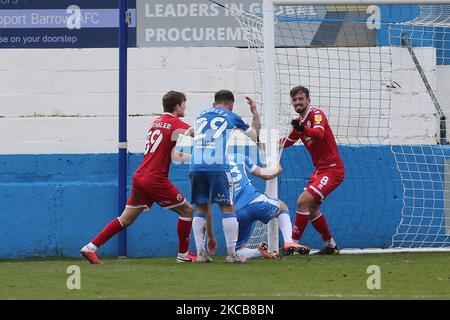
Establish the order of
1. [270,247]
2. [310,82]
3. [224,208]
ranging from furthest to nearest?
[310,82]
[270,247]
[224,208]

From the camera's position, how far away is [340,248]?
41.4ft

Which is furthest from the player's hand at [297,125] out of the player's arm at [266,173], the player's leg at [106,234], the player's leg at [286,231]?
the player's leg at [106,234]

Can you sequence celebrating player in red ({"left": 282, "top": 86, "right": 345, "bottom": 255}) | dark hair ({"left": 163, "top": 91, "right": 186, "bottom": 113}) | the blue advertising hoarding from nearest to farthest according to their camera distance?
dark hair ({"left": 163, "top": 91, "right": 186, "bottom": 113}) < celebrating player in red ({"left": 282, "top": 86, "right": 345, "bottom": 255}) < the blue advertising hoarding

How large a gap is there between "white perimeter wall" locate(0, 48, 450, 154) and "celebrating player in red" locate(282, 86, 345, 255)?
225 cm

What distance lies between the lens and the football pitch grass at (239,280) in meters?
7.39

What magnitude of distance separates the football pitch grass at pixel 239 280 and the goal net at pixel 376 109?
75.6 inches

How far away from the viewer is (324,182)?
1115 centimetres

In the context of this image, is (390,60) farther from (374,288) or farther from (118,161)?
(374,288)

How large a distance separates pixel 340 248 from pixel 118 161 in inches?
110

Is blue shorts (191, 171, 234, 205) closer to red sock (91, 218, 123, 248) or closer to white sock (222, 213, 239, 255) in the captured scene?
white sock (222, 213, 239, 255)

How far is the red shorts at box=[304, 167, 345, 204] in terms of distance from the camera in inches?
438

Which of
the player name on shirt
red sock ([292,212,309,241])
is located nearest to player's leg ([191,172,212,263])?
the player name on shirt

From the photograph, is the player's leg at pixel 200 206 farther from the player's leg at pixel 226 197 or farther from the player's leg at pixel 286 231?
the player's leg at pixel 286 231

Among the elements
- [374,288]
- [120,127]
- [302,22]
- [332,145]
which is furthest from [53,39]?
[374,288]
